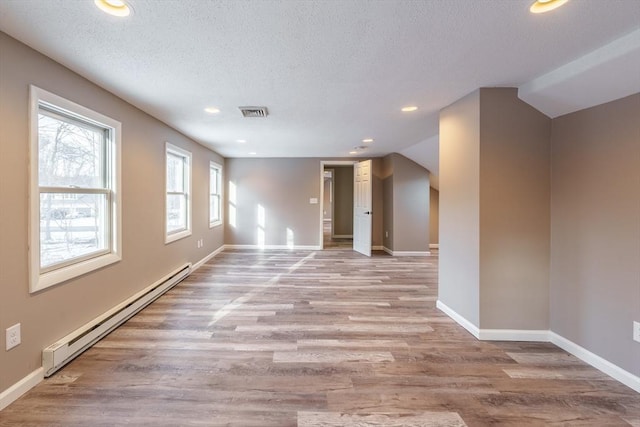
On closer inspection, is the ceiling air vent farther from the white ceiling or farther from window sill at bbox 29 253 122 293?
window sill at bbox 29 253 122 293

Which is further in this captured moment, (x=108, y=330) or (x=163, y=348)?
(x=108, y=330)

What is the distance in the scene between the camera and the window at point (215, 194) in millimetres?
5934

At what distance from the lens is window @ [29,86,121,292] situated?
1864mm

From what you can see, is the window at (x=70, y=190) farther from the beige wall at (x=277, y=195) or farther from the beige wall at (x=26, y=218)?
the beige wall at (x=277, y=195)

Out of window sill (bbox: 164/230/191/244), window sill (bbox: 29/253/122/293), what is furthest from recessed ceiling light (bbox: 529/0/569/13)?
window sill (bbox: 164/230/191/244)

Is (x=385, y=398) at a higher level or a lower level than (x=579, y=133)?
lower

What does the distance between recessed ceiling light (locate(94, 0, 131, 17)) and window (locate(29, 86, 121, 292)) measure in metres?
0.86

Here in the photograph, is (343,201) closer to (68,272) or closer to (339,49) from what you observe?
(339,49)

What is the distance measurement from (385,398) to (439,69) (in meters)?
2.30

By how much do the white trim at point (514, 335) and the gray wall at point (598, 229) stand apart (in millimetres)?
126

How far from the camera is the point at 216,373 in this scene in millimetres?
1930

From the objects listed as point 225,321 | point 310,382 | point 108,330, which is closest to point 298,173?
point 225,321

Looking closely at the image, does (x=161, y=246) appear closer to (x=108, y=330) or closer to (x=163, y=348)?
(x=108, y=330)

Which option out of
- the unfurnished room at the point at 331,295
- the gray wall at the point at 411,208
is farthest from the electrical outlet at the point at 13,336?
the gray wall at the point at 411,208
